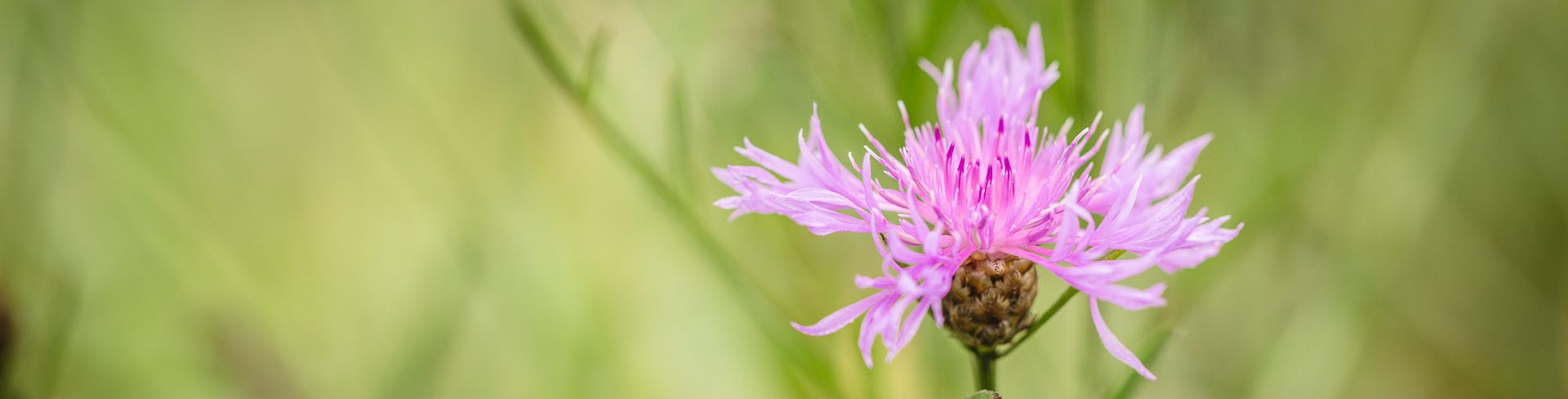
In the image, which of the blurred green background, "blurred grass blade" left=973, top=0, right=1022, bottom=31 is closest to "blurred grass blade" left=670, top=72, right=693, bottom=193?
the blurred green background

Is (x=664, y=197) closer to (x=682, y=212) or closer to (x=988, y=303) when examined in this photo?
(x=682, y=212)

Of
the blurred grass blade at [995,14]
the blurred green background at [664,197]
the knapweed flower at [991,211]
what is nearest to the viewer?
the knapweed flower at [991,211]

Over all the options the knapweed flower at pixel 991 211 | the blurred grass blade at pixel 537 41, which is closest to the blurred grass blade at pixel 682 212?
the blurred grass blade at pixel 537 41

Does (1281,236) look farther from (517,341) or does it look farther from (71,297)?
(71,297)

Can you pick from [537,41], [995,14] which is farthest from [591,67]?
[995,14]

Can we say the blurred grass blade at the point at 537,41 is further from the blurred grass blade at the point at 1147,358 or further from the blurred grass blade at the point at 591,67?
the blurred grass blade at the point at 1147,358

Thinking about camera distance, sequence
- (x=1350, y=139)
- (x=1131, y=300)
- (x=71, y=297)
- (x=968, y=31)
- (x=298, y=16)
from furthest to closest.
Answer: (x=298, y=16)
(x=1350, y=139)
(x=968, y=31)
(x=71, y=297)
(x=1131, y=300)

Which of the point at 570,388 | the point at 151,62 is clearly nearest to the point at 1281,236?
the point at 570,388
